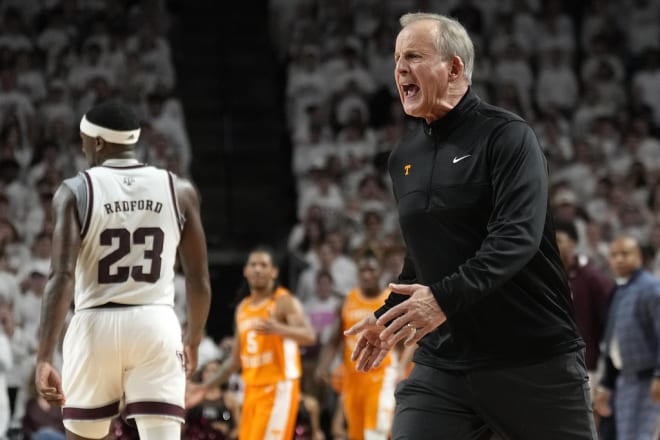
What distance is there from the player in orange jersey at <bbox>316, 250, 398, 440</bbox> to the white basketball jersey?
12.1ft

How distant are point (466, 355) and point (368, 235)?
357 inches

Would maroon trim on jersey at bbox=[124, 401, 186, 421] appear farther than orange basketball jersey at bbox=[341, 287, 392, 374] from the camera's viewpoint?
No

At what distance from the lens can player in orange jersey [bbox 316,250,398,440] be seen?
29.0 ft

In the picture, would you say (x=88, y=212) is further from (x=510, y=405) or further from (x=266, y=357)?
(x=266, y=357)

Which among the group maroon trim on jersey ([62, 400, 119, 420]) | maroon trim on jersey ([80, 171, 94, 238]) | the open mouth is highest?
the open mouth

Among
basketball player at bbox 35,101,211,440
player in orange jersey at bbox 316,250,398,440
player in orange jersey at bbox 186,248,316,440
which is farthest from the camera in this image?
player in orange jersey at bbox 316,250,398,440

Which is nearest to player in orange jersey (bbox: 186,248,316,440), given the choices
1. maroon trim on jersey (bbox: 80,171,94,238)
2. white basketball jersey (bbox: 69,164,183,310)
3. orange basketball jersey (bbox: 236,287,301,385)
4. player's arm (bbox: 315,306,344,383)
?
orange basketball jersey (bbox: 236,287,301,385)

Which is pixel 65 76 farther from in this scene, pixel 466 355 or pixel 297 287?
pixel 466 355

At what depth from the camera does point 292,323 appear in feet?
26.7

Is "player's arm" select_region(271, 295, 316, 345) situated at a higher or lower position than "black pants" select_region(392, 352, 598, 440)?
lower

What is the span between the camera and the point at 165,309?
538 cm

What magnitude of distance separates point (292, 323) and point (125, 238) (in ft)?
9.76

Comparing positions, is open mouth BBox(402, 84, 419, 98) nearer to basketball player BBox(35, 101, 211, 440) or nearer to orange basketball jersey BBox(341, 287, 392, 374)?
basketball player BBox(35, 101, 211, 440)

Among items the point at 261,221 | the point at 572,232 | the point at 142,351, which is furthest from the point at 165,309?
the point at 261,221
